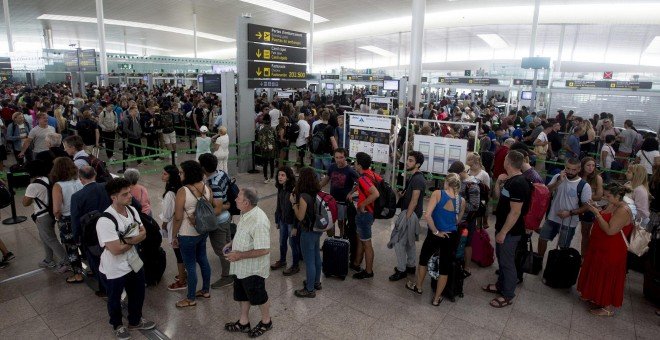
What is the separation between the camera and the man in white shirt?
3219 millimetres

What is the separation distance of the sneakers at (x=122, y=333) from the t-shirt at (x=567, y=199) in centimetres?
494

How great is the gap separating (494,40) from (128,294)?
43.9 metres

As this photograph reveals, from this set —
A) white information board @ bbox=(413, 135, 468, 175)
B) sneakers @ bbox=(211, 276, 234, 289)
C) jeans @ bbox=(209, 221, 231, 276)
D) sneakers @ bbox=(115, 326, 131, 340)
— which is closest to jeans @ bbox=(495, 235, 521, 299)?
white information board @ bbox=(413, 135, 468, 175)

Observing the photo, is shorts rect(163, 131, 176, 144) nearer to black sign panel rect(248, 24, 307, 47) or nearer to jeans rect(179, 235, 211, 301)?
black sign panel rect(248, 24, 307, 47)

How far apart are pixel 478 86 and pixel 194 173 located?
18.1 meters

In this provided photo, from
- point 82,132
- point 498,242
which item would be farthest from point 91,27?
point 498,242

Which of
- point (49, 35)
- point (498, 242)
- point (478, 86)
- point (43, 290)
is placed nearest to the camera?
point (498, 242)

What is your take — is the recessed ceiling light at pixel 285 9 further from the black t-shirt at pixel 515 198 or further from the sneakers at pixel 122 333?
the sneakers at pixel 122 333

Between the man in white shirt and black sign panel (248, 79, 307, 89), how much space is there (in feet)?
22.0

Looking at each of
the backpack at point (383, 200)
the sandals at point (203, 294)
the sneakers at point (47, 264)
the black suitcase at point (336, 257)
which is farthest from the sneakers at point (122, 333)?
the backpack at point (383, 200)

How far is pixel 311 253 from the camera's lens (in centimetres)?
425

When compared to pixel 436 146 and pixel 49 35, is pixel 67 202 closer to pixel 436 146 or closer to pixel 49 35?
pixel 436 146

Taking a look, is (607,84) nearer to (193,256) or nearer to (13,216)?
(193,256)

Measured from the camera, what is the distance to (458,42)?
4166 centimetres
